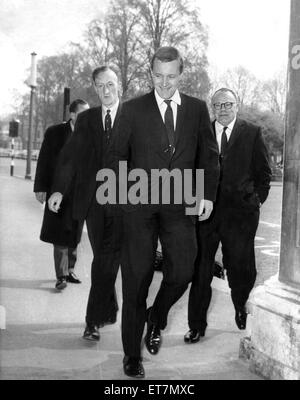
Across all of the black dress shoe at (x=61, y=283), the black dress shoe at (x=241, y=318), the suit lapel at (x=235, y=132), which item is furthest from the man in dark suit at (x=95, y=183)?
the black dress shoe at (x=61, y=283)

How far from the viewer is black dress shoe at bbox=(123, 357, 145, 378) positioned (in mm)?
3221

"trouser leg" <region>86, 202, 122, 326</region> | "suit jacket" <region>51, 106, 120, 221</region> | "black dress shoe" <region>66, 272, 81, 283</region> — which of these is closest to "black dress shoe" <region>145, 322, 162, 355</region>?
"trouser leg" <region>86, 202, 122, 326</region>

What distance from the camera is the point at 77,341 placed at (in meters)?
3.90

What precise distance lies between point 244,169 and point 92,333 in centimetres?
152

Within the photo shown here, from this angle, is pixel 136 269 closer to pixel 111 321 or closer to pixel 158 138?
pixel 158 138

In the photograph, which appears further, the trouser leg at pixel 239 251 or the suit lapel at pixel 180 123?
the trouser leg at pixel 239 251

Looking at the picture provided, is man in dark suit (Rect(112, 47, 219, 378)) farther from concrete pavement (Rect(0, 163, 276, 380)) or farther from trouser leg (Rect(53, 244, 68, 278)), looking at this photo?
trouser leg (Rect(53, 244, 68, 278))

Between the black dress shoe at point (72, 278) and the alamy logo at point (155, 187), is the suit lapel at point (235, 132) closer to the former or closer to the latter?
the alamy logo at point (155, 187)

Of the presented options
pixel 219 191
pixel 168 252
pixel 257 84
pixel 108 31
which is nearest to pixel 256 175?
pixel 219 191

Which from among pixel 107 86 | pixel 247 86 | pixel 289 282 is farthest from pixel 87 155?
pixel 247 86

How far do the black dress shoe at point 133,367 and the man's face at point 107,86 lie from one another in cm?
179

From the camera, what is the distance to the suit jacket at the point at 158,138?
3293mm

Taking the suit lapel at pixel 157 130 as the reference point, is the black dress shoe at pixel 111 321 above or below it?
below
